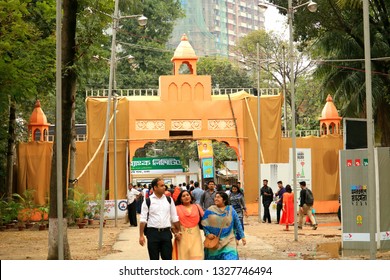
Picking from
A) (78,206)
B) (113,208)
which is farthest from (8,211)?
(113,208)

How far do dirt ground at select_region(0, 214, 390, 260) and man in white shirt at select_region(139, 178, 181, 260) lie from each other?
648 cm

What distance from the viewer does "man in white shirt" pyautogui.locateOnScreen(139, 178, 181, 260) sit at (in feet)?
43.1

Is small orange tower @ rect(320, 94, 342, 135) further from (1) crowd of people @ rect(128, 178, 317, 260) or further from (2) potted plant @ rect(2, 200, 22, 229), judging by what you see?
(1) crowd of people @ rect(128, 178, 317, 260)

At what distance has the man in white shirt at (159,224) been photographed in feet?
43.1

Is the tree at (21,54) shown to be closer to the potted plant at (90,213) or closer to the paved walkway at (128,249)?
the paved walkway at (128,249)

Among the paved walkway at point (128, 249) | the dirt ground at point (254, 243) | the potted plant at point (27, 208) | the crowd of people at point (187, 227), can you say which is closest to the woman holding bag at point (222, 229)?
the crowd of people at point (187, 227)

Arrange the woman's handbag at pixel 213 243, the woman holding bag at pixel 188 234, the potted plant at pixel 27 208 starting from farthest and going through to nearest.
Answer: the potted plant at pixel 27 208, the woman holding bag at pixel 188 234, the woman's handbag at pixel 213 243

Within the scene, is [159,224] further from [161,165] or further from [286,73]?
[286,73]

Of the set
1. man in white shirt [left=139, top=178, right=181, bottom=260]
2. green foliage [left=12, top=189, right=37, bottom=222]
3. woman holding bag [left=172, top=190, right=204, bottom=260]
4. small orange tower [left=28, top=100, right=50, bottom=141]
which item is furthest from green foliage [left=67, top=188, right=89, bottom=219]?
woman holding bag [left=172, top=190, right=204, bottom=260]

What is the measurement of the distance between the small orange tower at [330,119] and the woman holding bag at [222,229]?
99.7 ft

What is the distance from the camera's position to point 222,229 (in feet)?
41.4

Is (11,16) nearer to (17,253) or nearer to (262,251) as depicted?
(17,253)
